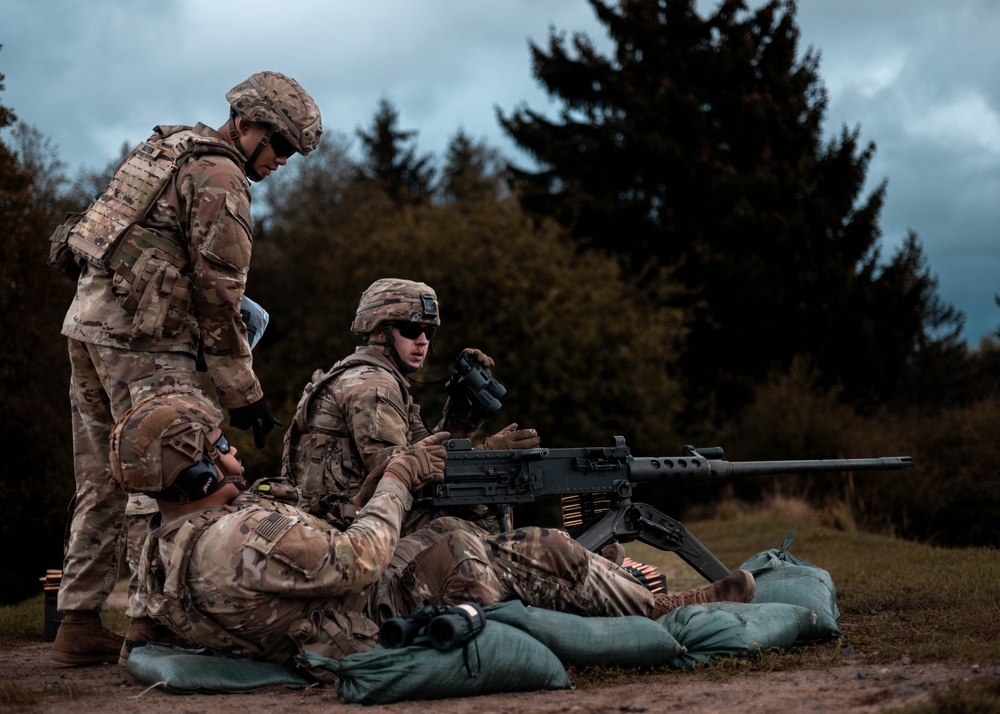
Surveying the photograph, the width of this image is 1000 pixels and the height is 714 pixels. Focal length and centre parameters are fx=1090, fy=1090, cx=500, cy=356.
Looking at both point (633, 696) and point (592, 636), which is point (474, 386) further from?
point (633, 696)

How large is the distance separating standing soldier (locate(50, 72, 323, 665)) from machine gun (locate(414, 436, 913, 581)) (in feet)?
3.68

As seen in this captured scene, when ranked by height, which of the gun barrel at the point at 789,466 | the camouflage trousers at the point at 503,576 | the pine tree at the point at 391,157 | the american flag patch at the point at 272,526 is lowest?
the camouflage trousers at the point at 503,576

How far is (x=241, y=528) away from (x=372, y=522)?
23.6 inches

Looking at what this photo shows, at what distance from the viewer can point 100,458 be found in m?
5.98

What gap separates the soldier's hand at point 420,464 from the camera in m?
5.33

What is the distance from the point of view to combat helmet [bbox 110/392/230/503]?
4727 millimetres

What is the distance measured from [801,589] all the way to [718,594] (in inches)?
21.5

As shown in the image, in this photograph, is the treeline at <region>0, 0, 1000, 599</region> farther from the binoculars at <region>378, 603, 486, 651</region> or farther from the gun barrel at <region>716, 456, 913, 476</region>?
the binoculars at <region>378, 603, 486, 651</region>

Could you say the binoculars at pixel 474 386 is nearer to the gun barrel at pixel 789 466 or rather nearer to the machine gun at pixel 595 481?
the machine gun at pixel 595 481

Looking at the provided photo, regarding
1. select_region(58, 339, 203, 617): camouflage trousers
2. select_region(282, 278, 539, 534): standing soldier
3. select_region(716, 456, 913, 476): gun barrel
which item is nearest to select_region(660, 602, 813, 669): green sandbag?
select_region(282, 278, 539, 534): standing soldier

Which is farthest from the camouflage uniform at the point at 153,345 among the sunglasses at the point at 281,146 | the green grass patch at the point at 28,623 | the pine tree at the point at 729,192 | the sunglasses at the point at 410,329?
the pine tree at the point at 729,192

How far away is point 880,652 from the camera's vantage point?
5.35 meters

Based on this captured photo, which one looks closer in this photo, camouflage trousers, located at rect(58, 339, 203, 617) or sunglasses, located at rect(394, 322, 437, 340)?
camouflage trousers, located at rect(58, 339, 203, 617)

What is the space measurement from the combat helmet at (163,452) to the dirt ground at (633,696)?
94cm
